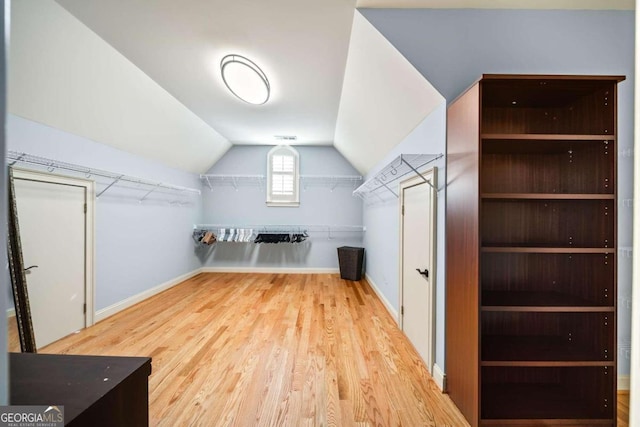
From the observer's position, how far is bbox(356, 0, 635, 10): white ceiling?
198cm

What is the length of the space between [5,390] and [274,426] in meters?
1.57

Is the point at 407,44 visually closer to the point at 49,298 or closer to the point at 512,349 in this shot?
the point at 512,349

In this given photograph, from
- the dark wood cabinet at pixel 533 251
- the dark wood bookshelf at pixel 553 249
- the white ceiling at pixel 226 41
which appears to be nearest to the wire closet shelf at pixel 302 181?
the white ceiling at pixel 226 41

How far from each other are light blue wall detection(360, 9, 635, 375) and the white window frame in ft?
13.0

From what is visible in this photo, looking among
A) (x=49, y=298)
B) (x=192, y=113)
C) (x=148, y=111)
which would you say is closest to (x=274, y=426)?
(x=49, y=298)

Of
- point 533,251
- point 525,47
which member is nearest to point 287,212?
point 525,47

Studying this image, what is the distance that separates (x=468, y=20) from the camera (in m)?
2.08

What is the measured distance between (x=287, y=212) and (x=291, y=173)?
0.84m

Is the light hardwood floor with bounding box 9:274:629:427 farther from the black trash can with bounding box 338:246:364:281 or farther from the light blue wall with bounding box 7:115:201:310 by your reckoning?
the black trash can with bounding box 338:246:364:281

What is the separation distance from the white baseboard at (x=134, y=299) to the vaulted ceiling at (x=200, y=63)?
2.06 metres

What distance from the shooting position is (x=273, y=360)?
2469mm

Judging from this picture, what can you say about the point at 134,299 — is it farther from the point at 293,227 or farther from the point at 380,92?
the point at 380,92

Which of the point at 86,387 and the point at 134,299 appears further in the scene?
the point at 134,299

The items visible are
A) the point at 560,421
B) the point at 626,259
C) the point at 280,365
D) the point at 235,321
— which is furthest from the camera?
the point at 235,321
